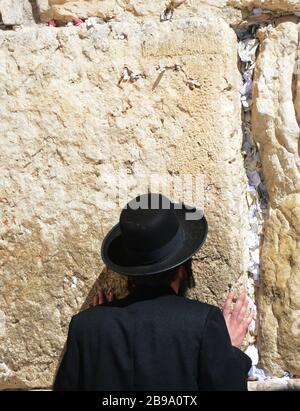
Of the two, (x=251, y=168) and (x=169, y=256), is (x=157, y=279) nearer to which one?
(x=169, y=256)

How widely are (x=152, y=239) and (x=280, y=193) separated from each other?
0.60 metres

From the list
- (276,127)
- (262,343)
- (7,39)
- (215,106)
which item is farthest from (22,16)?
(262,343)

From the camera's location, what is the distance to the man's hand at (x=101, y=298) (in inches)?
124

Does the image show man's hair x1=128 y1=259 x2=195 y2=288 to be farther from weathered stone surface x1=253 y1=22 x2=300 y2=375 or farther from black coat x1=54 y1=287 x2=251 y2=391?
weathered stone surface x1=253 y1=22 x2=300 y2=375

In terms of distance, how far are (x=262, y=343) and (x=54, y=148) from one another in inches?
40.6

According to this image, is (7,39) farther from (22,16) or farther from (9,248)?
(9,248)

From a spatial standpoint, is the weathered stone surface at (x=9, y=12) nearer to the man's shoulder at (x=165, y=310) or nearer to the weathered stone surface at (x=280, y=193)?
the weathered stone surface at (x=280, y=193)

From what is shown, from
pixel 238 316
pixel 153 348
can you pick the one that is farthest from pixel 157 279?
pixel 238 316

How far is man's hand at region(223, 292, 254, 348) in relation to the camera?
302cm

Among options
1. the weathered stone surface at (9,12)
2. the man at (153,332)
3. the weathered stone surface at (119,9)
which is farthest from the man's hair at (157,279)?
the weathered stone surface at (9,12)

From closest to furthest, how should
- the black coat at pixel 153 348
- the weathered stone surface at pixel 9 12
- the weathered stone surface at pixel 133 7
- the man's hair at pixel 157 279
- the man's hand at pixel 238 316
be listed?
the black coat at pixel 153 348
the man's hair at pixel 157 279
the man's hand at pixel 238 316
the weathered stone surface at pixel 133 7
the weathered stone surface at pixel 9 12

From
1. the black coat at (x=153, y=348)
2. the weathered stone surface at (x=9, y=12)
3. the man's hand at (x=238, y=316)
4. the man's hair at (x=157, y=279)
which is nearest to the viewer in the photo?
the black coat at (x=153, y=348)

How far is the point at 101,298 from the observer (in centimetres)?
316
